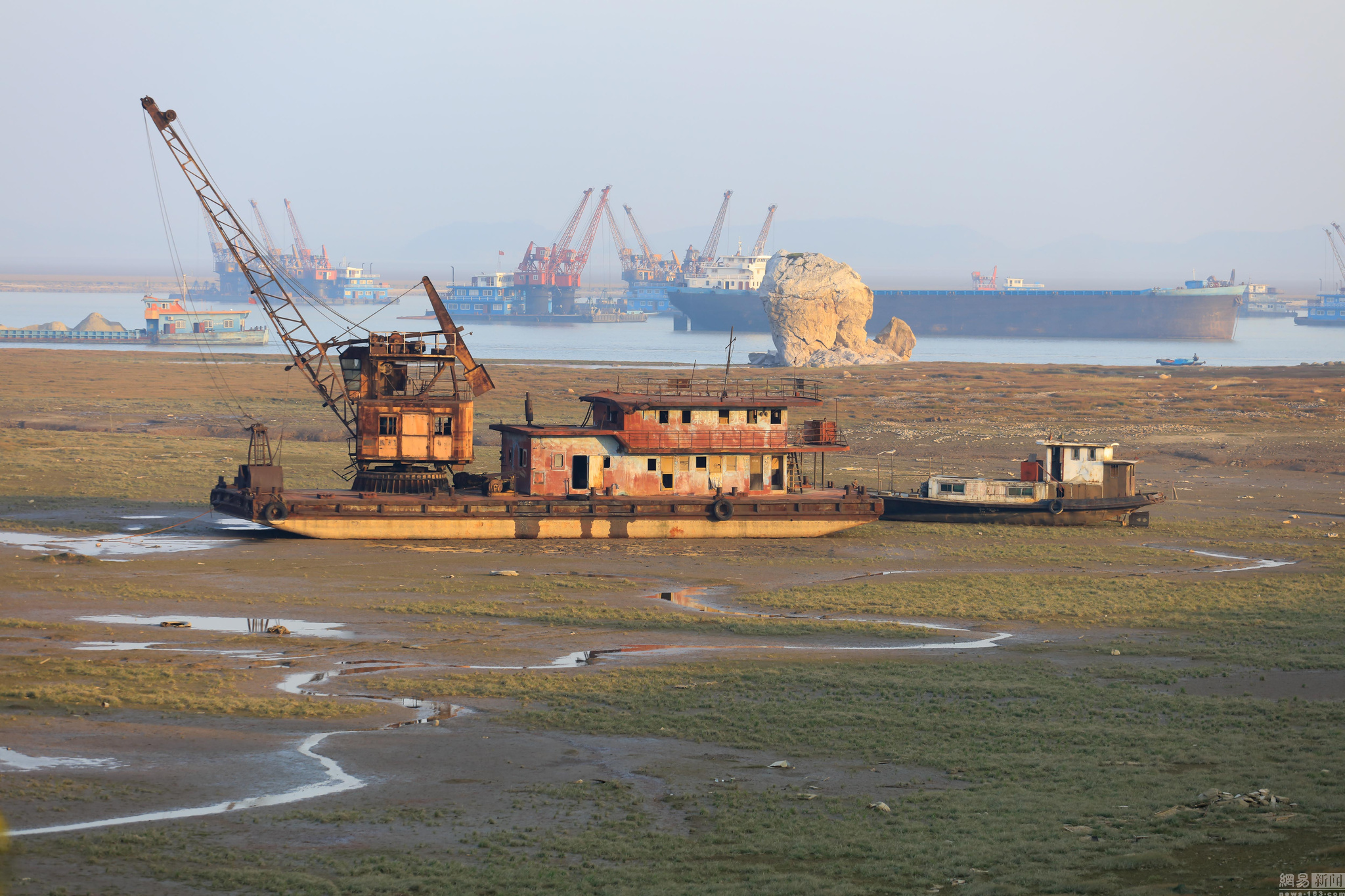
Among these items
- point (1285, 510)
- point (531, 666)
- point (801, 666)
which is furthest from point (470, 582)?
point (1285, 510)

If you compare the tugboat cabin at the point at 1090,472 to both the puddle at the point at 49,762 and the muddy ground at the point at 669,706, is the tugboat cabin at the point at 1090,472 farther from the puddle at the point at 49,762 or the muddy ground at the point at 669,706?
the puddle at the point at 49,762

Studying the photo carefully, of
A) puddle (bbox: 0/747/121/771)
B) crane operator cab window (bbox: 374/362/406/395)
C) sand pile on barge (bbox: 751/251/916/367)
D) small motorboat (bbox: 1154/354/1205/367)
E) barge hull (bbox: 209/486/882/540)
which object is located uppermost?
sand pile on barge (bbox: 751/251/916/367)

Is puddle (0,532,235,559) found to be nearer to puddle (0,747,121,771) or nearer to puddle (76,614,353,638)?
puddle (76,614,353,638)

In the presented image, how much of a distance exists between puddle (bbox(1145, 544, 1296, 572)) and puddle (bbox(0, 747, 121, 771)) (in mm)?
31807

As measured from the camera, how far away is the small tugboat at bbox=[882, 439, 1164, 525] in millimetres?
50219

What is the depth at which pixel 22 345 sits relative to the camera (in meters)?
160

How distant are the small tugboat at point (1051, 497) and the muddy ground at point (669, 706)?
918 millimetres

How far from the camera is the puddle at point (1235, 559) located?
40.7 metres

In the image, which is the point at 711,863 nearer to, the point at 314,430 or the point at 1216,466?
the point at 1216,466

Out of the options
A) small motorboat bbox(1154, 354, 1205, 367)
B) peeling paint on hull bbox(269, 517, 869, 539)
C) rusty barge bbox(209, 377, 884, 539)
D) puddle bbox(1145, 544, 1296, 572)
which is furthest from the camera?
small motorboat bbox(1154, 354, 1205, 367)

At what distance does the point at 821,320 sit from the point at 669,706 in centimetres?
12694

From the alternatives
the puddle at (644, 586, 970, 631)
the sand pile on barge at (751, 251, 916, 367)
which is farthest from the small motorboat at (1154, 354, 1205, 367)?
the puddle at (644, 586, 970, 631)

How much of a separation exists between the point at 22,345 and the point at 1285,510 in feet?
483

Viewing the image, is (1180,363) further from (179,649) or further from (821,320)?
(179,649)
